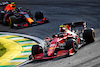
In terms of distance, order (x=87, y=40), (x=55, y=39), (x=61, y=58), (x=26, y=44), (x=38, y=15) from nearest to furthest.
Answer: (x=61, y=58) → (x=55, y=39) → (x=87, y=40) → (x=26, y=44) → (x=38, y=15)

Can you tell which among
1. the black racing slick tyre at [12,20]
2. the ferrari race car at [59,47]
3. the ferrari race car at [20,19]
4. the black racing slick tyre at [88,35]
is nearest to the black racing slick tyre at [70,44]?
the ferrari race car at [59,47]

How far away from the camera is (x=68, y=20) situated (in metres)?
20.6

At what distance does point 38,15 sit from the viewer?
20234mm

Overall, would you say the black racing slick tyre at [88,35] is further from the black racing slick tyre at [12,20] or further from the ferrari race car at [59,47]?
the black racing slick tyre at [12,20]

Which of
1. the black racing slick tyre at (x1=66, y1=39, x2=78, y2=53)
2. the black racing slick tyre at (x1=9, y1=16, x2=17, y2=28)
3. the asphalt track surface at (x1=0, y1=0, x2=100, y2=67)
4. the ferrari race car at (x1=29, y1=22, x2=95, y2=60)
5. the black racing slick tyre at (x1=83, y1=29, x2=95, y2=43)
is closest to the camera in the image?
the asphalt track surface at (x1=0, y1=0, x2=100, y2=67)

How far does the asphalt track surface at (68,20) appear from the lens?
10959mm

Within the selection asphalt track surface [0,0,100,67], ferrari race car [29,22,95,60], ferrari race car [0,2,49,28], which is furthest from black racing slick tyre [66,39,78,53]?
ferrari race car [0,2,49,28]

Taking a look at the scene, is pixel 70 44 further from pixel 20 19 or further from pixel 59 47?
pixel 20 19

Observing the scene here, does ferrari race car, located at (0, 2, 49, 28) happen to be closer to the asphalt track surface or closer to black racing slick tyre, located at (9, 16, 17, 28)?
black racing slick tyre, located at (9, 16, 17, 28)

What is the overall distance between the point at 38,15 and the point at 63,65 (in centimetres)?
1013

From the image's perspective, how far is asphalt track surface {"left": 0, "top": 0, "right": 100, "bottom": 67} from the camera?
11.0 meters

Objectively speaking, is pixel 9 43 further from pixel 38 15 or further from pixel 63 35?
pixel 38 15

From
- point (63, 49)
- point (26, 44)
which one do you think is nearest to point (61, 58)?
point (63, 49)

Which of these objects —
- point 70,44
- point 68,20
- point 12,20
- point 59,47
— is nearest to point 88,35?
point 70,44
